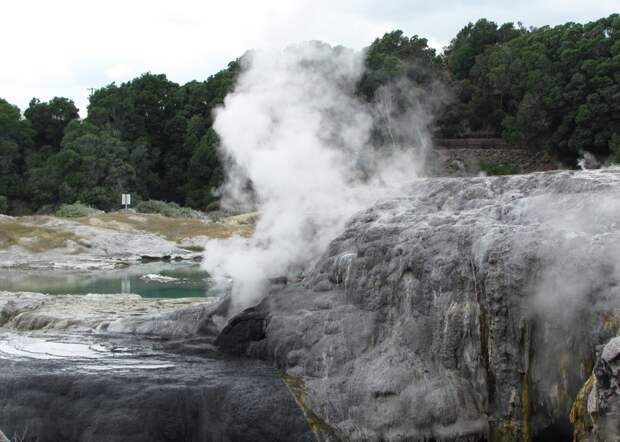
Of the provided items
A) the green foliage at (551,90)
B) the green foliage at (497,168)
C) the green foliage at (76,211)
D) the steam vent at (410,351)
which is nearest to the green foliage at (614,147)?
Answer: the green foliage at (551,90)

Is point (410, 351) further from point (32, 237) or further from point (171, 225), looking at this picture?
point (171, 225)

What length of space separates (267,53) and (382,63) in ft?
129

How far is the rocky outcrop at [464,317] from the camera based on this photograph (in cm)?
967

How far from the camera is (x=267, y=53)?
59.4ft

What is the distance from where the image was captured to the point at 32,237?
41.7 metres

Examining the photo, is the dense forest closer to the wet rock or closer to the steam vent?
the steam vent

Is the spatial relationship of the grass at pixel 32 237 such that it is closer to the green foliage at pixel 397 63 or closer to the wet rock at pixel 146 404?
the green foliage at pixel 397 63

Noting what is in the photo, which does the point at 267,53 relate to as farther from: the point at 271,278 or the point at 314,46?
the point at 271,278

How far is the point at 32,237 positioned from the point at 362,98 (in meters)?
20.0

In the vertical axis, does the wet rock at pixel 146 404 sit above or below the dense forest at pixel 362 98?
below

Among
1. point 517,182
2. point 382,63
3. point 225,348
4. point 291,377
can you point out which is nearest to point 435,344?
point 291,377

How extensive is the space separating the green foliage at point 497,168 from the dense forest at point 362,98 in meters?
2.30

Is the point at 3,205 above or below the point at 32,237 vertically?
above

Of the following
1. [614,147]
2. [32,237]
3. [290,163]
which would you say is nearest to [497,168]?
[614,147]
